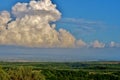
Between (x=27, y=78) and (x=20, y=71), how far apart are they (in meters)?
2.08

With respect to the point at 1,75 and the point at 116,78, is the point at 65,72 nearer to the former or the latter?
the point at 116,78

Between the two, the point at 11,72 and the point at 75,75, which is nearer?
the point at 11,72

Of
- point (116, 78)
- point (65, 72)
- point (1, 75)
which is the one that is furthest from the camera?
point (65, 72)

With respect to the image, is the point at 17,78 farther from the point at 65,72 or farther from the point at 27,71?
the point at 65,72

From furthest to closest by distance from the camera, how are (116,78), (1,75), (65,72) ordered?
(65,72), (116,78), (1,75)

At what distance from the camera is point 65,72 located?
465 ft

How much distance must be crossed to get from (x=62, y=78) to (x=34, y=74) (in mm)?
48582

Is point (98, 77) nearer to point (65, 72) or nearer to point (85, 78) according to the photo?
point (85, 78)

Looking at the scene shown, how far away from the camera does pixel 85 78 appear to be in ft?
431

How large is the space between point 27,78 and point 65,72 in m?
61.7

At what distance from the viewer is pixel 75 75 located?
138 meters

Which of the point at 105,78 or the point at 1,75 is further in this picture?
the point at 105,78

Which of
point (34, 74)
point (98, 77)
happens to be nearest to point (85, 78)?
point (98, 77)

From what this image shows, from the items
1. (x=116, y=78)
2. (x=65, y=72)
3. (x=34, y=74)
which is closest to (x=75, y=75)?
(x=65, y=72)
